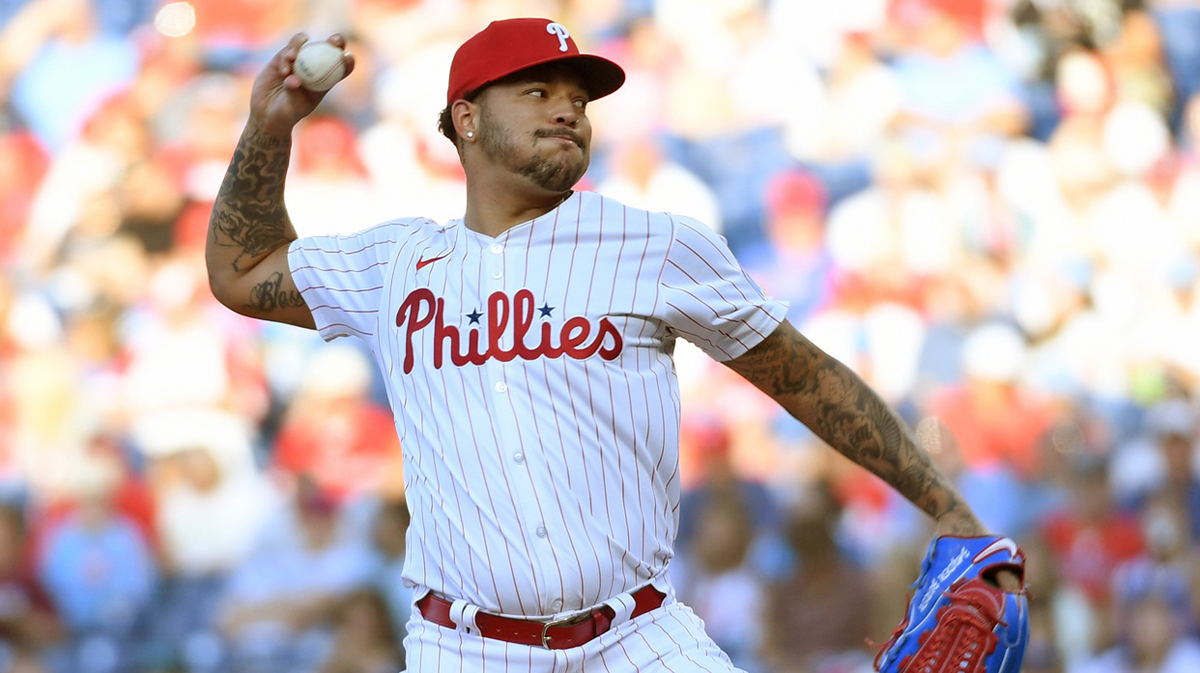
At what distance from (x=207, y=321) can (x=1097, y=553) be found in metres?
4.60

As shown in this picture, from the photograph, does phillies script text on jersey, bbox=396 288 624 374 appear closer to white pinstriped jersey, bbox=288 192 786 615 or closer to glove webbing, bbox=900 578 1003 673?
white pinstriped jersey, bbox=288 192 786 615

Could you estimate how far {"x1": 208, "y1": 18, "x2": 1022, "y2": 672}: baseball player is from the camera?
2.56 metres

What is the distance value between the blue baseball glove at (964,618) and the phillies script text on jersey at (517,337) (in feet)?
2.80

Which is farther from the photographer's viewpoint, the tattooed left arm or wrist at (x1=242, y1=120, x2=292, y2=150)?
wrist at (x1=242, y1=120, x2=292, y2=150)

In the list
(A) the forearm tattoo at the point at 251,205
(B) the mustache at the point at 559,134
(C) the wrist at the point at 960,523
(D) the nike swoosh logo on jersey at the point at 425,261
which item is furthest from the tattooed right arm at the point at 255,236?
(C) the wrist at the point at 960,523

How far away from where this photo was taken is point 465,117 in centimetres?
297

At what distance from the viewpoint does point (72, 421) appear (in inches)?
260

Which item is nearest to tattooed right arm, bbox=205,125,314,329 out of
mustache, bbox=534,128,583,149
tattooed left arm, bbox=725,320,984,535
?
mustache, bbox=534,128,583,149

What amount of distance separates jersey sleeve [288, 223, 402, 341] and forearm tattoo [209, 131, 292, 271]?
0.31 feet

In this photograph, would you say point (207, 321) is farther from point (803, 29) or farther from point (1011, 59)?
point (1011, 59)

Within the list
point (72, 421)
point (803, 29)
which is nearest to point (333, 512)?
point (72, 421)

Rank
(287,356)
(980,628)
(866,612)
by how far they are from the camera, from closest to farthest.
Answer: (980,628) < (866,612) < (287,356)

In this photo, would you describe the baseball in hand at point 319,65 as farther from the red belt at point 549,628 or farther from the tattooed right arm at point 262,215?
the red belt at point 549,628

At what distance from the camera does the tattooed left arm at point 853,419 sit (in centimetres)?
279
